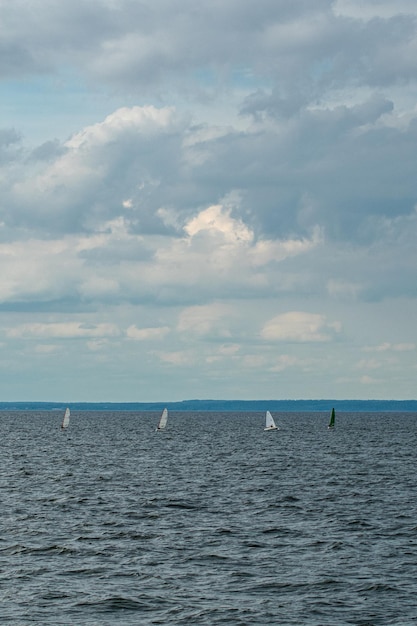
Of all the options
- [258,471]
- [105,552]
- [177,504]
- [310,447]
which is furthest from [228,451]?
[105,552]

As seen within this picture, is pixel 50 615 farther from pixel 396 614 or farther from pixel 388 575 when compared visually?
pixel 388 575

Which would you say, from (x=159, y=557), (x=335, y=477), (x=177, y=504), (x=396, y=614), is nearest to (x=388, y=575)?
(x=396, y=614)

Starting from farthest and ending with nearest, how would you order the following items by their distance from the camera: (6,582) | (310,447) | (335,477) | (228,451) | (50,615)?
1. (310,447)
2. (228,451)
3. (335,477)
4. (6,582)
5. (50,615)

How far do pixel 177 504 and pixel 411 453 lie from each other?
228 feet

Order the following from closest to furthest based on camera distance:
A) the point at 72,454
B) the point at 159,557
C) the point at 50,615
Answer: the point at 50,615 → the point at 159,557 → the point at 72,454

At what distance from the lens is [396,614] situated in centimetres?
3350

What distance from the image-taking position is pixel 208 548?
45625mm

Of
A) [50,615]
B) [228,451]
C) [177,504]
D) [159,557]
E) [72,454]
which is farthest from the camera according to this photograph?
[228,451]

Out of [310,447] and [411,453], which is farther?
[310,447]

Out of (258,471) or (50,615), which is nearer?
(50,615)

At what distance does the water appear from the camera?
34.1 meters

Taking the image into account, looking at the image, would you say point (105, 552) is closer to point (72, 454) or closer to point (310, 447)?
point (72, 454)

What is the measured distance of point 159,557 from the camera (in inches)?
1714

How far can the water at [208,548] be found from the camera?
34.1 metres
